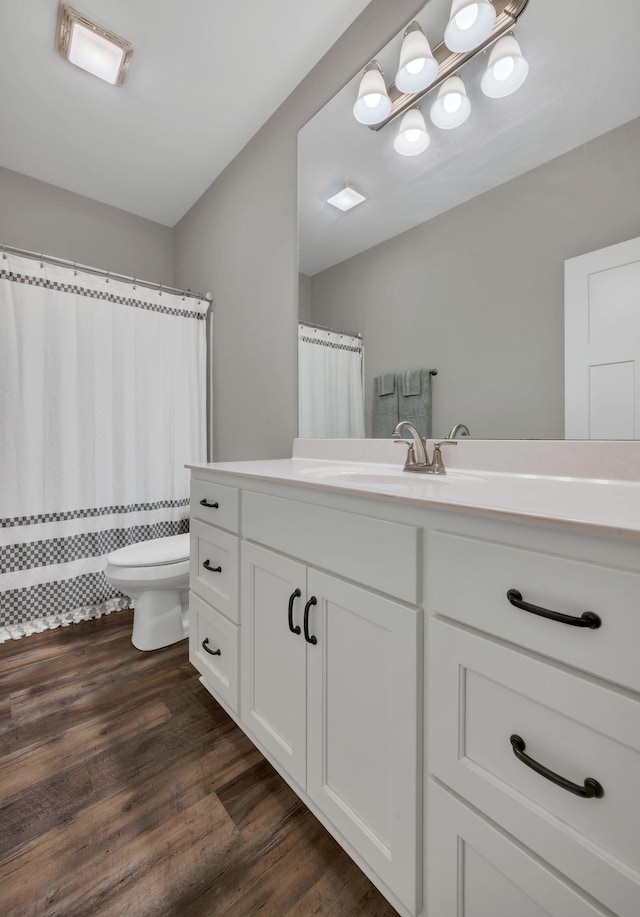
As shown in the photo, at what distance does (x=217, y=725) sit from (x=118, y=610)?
3.81ft

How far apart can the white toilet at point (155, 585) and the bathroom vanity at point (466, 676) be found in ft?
2.54

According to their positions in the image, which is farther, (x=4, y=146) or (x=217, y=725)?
(x=4, y=146)

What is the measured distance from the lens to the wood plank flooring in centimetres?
85

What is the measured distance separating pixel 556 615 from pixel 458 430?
773 mm

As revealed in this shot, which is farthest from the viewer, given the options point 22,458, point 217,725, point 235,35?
point 22,458

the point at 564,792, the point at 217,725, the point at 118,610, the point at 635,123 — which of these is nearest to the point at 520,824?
the point at 564,792

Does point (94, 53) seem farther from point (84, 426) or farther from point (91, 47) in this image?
point (84, 426)

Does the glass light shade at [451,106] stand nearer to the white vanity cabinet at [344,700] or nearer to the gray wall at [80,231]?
the white vanity cabinet at [344,700]

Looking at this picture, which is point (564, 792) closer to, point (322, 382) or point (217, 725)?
point (217, 725)

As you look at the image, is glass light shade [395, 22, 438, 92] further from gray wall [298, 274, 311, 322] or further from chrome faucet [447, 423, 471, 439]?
chrome faucet [447, 423, 471, 439]

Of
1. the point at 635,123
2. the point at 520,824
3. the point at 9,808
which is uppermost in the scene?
the point at 635,123

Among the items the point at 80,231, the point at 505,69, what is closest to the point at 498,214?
the point at 505,69

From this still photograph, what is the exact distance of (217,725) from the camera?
1.36 m

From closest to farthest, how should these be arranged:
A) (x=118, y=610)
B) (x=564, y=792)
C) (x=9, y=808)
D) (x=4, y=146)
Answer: (x=564, y=792), (x=9, y=808), (x=4, y=146), (x=118, y=610)
